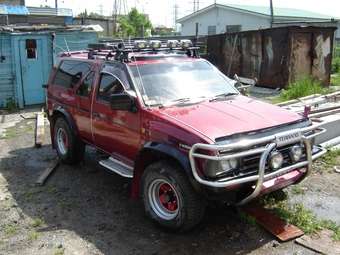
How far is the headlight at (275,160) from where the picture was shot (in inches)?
168

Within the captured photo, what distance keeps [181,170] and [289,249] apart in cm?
130

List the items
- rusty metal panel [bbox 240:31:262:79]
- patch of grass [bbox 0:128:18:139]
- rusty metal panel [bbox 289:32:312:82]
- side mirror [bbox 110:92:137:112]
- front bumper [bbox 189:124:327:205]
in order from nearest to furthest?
front bumper [bbox 189:124:327:205] → side mirror [bbox 110:92:137:112] → patch of grass [bbox 0:128:18:139] → rusty metal panel [bbox 289:32:312:82] → rusty metal panel [bbox 240:31:262:79]

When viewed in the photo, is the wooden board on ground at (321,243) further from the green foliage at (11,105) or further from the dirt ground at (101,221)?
the green foliage at (11,105)

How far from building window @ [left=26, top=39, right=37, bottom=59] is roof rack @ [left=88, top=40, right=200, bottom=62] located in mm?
6630

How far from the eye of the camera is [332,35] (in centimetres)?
1520

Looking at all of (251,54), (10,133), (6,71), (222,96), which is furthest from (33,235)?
(251,54)

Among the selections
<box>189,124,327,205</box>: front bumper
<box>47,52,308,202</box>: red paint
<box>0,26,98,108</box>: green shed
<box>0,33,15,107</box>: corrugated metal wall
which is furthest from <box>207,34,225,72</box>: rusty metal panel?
<box>189,124,327,205</box>: front bumper

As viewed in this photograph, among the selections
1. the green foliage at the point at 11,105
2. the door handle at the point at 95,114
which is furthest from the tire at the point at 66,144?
the green foliage at the point at 11,105

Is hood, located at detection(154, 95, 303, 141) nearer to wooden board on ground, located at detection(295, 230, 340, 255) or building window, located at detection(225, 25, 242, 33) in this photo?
wooden board on ground, located at detection(295, 230, 340, 255)

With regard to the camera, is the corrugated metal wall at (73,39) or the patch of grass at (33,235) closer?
the patch of grass at (33,235)

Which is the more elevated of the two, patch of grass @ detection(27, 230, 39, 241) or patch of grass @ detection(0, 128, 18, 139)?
patch of grass @ detection(0, 128, 18, 139)

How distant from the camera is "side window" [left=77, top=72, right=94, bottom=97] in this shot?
20.1ft

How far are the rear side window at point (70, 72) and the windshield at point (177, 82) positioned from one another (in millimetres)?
1262

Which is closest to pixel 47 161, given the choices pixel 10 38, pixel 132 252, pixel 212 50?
pixel 132 252
